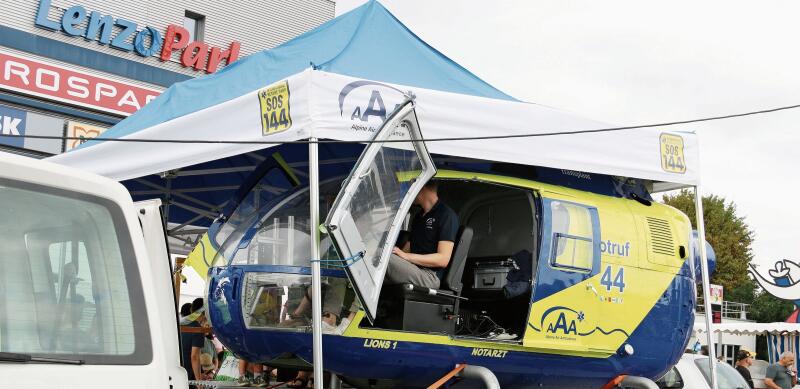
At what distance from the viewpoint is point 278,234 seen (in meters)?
6.05

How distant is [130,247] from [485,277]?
4289mm

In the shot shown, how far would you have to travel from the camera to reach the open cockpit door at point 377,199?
5.24m

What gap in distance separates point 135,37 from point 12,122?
4705 millimetres

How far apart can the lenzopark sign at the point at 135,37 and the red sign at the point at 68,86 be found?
4.52 ft

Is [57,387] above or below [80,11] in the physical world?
below

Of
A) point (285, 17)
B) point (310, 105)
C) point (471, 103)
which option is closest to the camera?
point (310, 105)

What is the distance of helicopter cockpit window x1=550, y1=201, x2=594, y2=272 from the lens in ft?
21.5

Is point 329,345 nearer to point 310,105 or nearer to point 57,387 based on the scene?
point 310,105

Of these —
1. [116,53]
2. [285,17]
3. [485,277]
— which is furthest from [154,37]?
[485,277]

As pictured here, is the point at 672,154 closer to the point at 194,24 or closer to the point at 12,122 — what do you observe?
the point at 12,122

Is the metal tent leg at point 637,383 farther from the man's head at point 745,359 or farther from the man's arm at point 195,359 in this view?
the man's head at point 745,359

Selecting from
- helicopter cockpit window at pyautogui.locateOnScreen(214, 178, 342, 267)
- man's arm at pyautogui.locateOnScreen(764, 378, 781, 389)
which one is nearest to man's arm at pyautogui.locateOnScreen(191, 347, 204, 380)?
helicopter cockpit window at pyautogui.locateOnScreen(214, 178, 342, 267)

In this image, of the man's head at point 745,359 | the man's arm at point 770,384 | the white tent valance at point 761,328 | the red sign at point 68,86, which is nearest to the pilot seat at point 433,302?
the man's arm at point 770,384

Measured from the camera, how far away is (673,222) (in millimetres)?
7430
